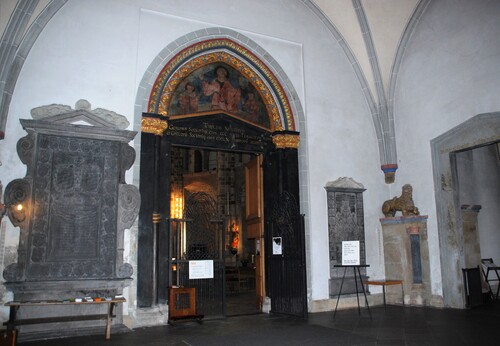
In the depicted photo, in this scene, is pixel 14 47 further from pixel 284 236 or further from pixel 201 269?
pixel 284 236

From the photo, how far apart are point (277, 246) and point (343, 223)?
5.81 feet

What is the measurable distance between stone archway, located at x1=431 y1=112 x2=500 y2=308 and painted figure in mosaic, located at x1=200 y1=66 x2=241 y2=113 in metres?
4.23

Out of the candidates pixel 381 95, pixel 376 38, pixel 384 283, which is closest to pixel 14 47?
pixel 376 38

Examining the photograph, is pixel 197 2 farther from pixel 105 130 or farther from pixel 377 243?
pixel 377 243

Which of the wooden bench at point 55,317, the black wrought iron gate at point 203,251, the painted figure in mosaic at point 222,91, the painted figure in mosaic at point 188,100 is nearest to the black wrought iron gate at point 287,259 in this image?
the black wrought iron gate at point 203,251

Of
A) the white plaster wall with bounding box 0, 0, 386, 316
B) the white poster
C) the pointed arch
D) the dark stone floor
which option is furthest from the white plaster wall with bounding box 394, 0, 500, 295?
the white poster

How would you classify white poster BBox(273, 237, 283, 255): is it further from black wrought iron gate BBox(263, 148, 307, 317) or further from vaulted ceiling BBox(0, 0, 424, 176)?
vaulted ceiling BBox(0, 0, 424, 176)

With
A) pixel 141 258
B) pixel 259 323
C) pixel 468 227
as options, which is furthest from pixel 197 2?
pixel 468 227

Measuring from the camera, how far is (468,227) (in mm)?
9742

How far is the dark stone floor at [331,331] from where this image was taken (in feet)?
19.5

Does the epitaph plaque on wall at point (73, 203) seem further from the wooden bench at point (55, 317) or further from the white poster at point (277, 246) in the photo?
the white poster at point (277, 246)

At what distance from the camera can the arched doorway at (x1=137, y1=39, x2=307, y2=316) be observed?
25.2ft

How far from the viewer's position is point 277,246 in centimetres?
842

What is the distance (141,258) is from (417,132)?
20.8ft
